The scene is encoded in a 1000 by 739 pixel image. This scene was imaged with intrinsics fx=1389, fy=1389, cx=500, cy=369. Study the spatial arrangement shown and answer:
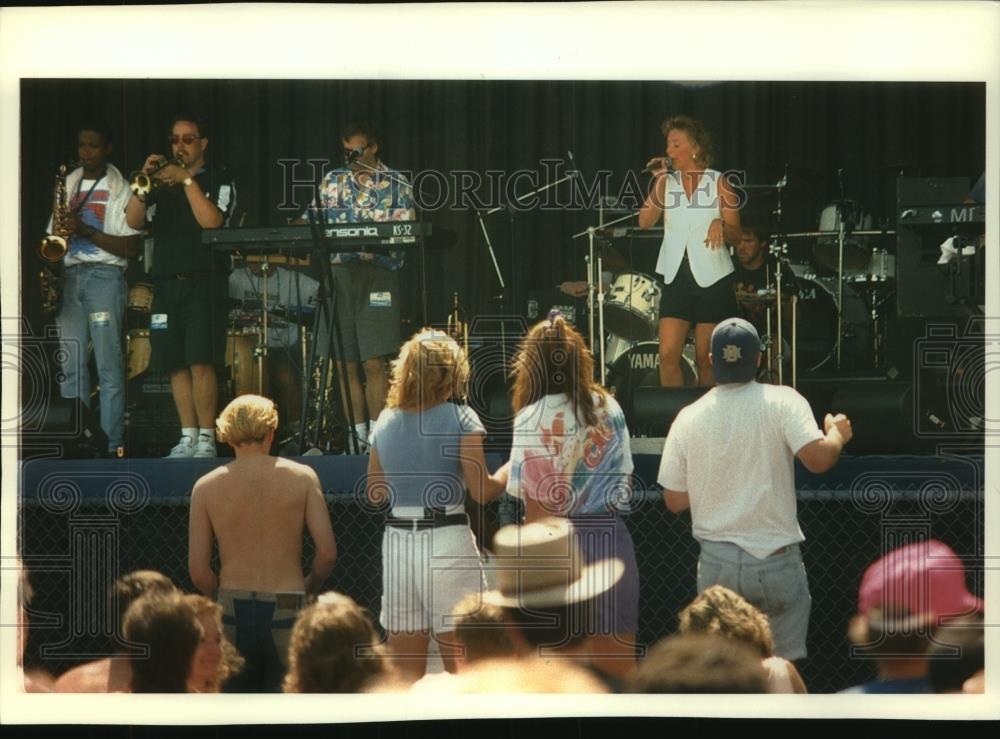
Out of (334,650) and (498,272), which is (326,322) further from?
(334,650)

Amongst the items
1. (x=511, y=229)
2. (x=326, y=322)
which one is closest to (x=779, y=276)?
(x=511, y=229)

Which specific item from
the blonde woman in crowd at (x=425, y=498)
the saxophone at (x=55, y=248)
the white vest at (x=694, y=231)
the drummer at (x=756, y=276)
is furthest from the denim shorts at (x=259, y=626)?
the drummer at (x=756, y=276)

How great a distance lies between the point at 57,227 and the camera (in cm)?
638

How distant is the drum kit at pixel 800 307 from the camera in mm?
6352

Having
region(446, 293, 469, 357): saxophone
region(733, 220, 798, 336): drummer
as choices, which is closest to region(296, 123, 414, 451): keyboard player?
region(446, 293, 469, 357): saxophone

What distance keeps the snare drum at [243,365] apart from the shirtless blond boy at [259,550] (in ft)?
1.42

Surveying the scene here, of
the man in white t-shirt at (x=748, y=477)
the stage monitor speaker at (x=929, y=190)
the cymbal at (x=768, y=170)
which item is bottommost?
the man in white t-shirt at (x=748, y=477)

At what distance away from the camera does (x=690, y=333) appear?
21.2 ft

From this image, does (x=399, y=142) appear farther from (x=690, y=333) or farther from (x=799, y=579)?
(x=799, y=579)

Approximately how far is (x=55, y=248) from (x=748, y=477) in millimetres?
3286

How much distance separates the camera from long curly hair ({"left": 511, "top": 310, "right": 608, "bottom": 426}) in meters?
6.06

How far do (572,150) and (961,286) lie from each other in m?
1.88

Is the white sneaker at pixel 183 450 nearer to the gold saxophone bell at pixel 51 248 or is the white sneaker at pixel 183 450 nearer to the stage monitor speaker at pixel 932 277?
the gold saxophone bell at pixel 51 248

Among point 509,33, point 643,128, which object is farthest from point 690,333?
point 509,33
